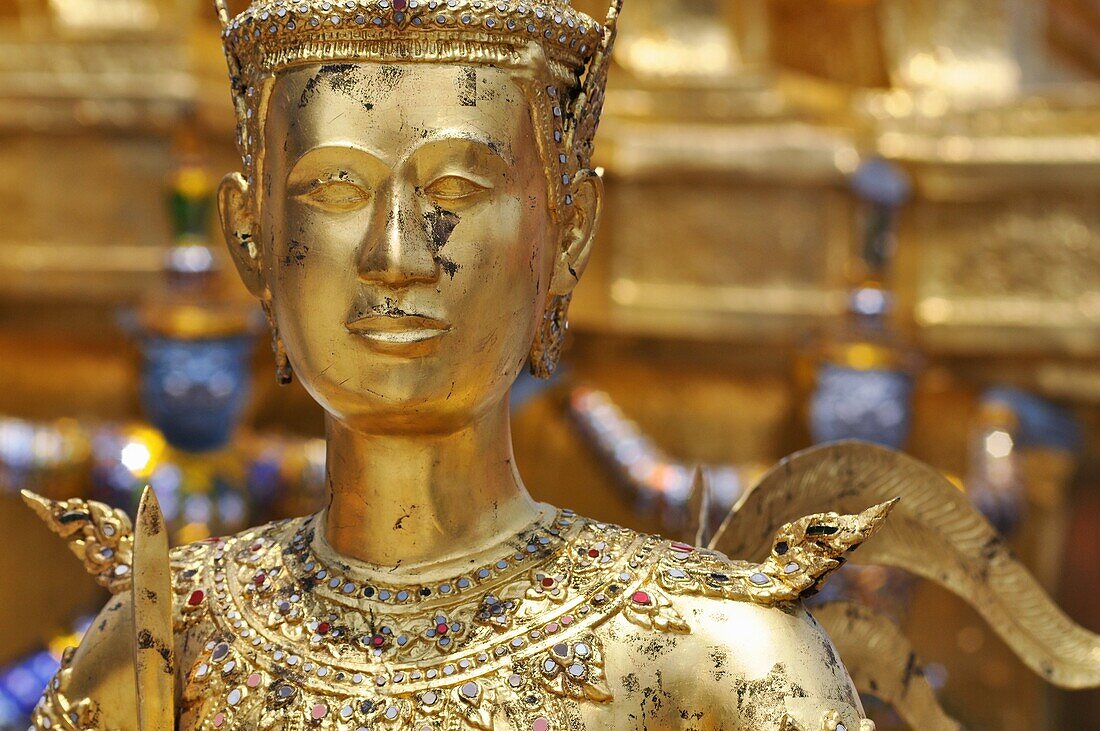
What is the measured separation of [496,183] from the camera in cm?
173

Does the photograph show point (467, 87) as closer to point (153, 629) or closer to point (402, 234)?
point (402, 234)

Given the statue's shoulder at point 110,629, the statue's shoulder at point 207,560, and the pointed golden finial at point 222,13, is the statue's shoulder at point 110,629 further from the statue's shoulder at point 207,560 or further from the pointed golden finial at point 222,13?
the pointed golden finial at point 222,13

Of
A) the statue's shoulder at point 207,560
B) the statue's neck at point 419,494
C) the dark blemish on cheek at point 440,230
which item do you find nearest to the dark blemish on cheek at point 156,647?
the statue's shoulder at point 207,560

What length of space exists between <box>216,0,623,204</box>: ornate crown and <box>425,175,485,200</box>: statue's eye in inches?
4.8

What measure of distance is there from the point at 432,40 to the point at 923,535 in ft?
2.68

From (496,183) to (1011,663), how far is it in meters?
3.41

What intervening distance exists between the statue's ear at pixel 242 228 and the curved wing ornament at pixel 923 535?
0.62 metres

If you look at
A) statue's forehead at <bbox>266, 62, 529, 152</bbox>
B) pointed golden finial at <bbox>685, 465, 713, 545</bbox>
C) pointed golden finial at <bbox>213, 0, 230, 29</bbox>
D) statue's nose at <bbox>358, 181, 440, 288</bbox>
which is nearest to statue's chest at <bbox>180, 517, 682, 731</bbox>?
pointed golden finial at <bbox>685, 465, 713, 545</bbox>

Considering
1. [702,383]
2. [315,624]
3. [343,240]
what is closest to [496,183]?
[343,240]

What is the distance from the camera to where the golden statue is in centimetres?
169

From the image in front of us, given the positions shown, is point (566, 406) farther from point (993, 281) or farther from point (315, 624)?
point (315, 624)

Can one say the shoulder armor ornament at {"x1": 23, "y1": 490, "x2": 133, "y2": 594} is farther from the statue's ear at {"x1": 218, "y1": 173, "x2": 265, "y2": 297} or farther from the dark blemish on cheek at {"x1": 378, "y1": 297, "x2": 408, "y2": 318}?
the dark blemish on cheek at {"x1": 378, "y1": 297, "x2": 408, "y2": 318}

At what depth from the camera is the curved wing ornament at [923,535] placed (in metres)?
1.93

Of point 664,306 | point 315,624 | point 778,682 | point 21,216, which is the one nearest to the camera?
point 778,682
